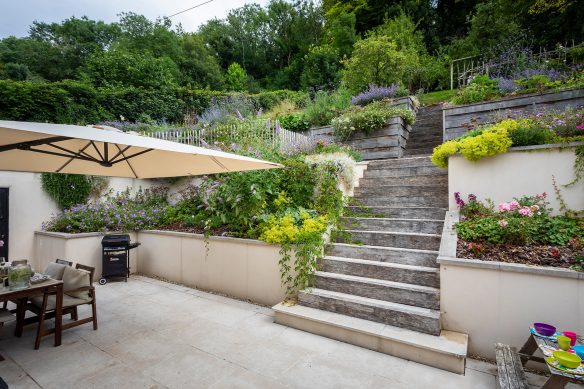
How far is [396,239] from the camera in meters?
4.22

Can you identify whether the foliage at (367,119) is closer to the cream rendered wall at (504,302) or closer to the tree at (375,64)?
the tree at (375,64)

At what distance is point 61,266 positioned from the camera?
3834 millimetres

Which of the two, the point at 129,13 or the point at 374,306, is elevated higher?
the point at 129,13

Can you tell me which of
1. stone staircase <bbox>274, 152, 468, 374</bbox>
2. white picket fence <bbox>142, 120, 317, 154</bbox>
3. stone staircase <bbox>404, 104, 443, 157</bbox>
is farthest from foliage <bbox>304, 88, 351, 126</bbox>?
stone staircase <bbox>274, 152, 468, 374</bbox>

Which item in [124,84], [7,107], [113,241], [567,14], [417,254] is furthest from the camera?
[124,84]

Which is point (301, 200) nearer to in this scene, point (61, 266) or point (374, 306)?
point (374, 306)

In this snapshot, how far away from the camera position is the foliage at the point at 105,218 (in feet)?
20.4

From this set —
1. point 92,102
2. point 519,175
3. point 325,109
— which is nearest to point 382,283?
point 519,175

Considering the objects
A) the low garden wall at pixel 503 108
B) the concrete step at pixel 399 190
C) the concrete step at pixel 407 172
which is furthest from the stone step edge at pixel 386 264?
the low garden wall at pixel 503 108

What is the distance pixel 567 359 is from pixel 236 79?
2434cm

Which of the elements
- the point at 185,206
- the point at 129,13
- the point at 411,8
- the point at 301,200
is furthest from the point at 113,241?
the point at 129,13

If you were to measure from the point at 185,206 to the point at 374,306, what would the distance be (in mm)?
4789

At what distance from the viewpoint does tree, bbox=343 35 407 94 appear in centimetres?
940

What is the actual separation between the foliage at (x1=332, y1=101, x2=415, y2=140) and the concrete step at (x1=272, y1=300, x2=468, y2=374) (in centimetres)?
522
